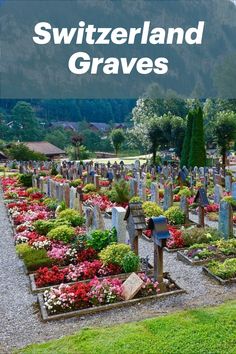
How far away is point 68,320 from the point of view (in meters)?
8.15

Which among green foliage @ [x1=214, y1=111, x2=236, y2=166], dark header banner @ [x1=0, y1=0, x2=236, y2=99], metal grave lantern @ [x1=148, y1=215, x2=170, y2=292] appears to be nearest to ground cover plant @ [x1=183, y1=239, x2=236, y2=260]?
metal grave lantern @ [x1=148, y1=215, x2=170, y2=292]

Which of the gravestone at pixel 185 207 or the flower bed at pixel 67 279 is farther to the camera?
the gravestone at pixel 185 207

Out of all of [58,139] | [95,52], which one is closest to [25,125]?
[58,139]

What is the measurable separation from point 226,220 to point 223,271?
310 cm

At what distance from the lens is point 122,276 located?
9977 millimetres

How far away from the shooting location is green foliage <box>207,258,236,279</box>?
976 cm

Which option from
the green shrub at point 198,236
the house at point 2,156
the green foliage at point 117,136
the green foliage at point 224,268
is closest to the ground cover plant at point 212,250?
the green shrub at point 198,236

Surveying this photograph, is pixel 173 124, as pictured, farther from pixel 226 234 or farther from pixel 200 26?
pixel 200 26

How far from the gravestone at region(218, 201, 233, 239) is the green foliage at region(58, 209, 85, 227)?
5210 millimetres

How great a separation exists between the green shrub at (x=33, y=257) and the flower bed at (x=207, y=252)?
146 inches

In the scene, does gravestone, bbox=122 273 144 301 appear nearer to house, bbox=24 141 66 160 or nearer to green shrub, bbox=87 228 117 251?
green shrub, bbox=87 228 117 251

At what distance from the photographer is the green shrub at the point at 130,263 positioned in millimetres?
10172

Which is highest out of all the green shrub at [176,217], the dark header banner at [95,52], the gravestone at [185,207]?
the dark header banner at [95,52]

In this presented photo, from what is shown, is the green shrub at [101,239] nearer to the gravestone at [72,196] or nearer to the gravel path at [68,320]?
the gravel path at [68,320]
